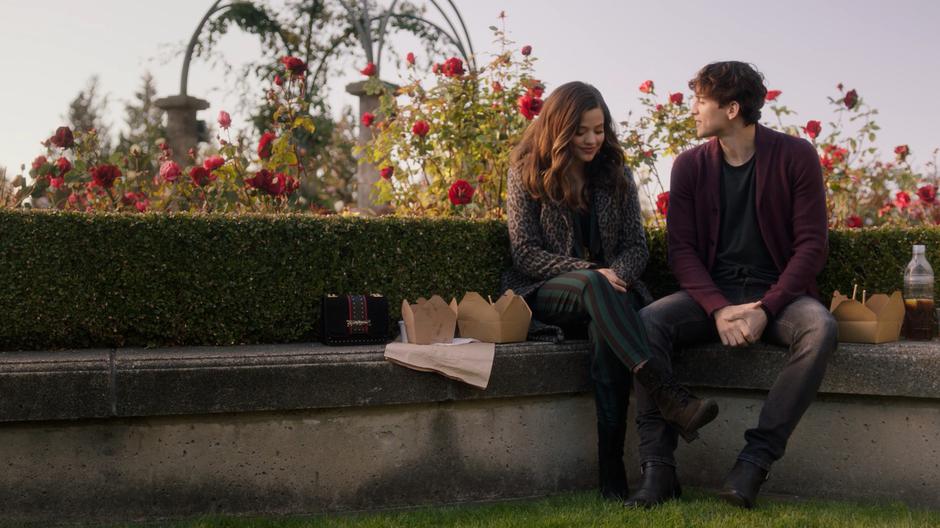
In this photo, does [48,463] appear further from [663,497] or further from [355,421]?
[663,497]

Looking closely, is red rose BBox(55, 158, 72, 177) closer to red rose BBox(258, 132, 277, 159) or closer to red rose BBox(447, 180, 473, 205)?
red rose BBox(258, 132, 277, 159)

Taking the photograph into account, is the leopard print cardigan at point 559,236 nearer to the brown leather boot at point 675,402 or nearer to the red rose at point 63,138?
the brown leather boot at point 675,402

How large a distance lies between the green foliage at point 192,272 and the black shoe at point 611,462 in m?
1.16

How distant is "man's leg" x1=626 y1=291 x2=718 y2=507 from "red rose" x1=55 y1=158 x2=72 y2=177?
332cm

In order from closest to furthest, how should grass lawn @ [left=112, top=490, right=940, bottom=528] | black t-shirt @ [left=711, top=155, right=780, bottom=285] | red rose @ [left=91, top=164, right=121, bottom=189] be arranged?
grass lawn @ [left=112, top=490, right=940, bottom=528]
black t-shirt @ [left=711, top=155, right=780, bottom=285]
red rose @ [left=91, top=164, right=121, bottom=189]

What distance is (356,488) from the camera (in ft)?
12.2

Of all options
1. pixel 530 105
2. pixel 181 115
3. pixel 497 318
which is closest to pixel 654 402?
pixel 497 318

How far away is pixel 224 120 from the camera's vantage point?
5.68m

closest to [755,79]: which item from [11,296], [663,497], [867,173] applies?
[663,497]

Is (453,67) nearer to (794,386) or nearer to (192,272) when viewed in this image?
(192,272)

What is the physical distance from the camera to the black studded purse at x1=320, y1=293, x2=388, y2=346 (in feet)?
12.9

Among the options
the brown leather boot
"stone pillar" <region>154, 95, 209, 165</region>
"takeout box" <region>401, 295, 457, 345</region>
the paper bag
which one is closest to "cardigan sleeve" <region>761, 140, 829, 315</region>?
the brown leather boot

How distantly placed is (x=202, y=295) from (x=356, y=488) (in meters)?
1.08

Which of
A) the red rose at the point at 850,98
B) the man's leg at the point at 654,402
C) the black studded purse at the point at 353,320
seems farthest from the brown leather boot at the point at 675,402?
the red rose at the point at 850,98
